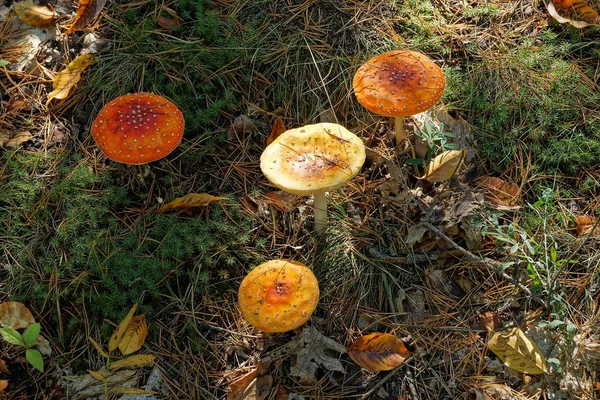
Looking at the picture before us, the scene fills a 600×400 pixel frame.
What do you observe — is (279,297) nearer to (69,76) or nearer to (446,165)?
(446,165)

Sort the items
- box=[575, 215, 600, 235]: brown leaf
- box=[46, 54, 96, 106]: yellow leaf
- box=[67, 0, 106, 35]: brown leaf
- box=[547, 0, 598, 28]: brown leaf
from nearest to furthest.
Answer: box=[575, 215, 600, 235]: brown leaf < box=[46, 54, 96, 106]: yellow leaf < box=[67, 0, 106, 35]: brown leaf < box=[547, 0, 598, 28]: brown leaf

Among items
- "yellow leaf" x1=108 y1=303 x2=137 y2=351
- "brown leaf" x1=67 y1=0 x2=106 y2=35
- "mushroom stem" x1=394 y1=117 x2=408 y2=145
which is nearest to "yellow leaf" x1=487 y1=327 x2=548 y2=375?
"mushroom stem" x1=394 y1=117 x2=408 y2=145

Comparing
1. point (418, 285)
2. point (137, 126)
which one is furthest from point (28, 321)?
point (418, 285)

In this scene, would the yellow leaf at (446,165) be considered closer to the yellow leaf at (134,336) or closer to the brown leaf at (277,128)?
the brown leaf at (277,128)

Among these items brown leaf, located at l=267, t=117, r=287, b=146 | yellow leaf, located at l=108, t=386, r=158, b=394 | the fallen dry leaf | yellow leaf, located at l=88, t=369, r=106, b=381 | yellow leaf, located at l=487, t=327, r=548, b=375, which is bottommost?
yellow leaf, located at l=108, t=386, r=158, b=394

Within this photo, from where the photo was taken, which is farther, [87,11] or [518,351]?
[87,11]

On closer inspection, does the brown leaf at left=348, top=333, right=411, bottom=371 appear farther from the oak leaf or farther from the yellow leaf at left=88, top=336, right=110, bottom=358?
the yellow leaf at left=88, top=336, right=110, bottom=358

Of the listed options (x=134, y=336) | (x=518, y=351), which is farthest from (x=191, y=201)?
(x=518, y=351)
